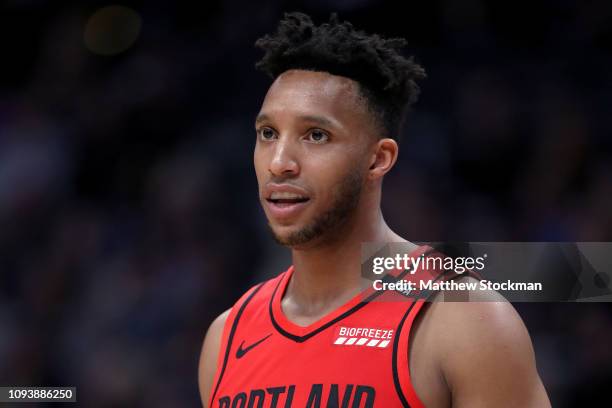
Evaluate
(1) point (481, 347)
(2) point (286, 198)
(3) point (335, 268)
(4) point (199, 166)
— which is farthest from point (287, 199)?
(4) point (199, 166)

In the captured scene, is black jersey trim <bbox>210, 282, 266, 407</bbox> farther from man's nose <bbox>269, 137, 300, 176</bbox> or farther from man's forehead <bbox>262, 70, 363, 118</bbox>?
man's forehead <bbox>262, 70, 363, 118</bbox>

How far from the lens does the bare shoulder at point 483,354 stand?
110 inches

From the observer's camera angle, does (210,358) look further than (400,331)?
Yes

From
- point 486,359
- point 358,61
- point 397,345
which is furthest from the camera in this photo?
point 358,61

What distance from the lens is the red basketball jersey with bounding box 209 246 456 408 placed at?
117 inches

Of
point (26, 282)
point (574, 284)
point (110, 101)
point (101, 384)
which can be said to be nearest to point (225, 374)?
point (574, 284)

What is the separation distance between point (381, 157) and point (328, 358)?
0.73 metres

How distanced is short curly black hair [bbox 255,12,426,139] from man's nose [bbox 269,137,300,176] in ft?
1.08

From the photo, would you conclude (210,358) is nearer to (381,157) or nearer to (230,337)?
(230,337)

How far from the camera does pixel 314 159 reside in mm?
3150

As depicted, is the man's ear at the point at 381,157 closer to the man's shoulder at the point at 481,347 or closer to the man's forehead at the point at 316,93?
the man's forehead at the point at 316,93

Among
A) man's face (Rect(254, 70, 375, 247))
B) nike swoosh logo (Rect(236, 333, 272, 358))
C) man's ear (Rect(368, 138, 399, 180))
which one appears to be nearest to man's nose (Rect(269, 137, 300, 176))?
man's face (Rect(254, 70, 375, 247))

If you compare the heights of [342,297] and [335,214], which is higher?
[335,214]

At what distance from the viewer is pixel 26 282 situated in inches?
245
